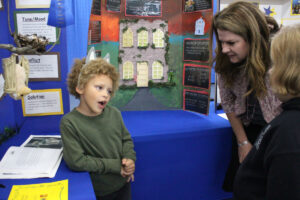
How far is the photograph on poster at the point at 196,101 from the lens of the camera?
2036mm

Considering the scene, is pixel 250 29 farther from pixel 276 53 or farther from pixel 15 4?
pixel 15 4

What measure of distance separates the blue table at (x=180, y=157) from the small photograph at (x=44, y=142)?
1.51ft

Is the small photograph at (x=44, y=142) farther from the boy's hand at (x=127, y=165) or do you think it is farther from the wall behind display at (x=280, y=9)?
the wall behind display at (x=280, y=9)

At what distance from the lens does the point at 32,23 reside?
1.55m

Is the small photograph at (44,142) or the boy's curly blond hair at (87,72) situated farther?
the small photograph at (44,142)

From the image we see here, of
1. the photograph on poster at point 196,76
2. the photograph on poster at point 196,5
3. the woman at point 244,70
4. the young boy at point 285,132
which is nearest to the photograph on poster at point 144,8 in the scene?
the photograph on poster at point 196,5

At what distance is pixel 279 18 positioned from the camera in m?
2.72

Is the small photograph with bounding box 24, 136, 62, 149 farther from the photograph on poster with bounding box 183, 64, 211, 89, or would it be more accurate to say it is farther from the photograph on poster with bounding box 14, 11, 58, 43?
the photograph on poster with bounding box 183, 64, 211, 89

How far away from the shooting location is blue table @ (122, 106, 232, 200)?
167cm

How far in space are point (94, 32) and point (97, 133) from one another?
0.91 m

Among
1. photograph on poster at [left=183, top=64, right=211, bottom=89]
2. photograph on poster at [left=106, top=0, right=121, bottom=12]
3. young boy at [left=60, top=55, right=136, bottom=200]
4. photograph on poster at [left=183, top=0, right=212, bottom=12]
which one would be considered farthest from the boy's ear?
photograph on poster at [left=183, top=0, right=212, bottom=12]

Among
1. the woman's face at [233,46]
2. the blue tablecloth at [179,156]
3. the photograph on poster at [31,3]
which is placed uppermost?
the photograph on poster at [31,3]

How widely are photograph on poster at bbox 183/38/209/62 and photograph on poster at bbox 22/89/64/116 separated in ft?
3.59

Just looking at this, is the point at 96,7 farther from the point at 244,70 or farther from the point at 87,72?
the point at 244,70
